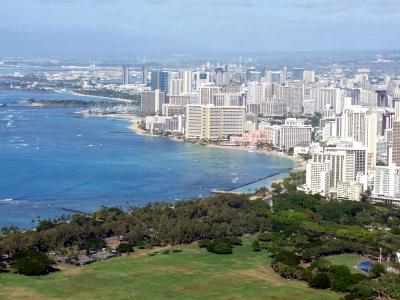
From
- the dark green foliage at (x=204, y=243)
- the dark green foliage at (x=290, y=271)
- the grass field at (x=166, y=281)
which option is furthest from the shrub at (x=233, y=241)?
the dark green foliage at (x=290, y=271)

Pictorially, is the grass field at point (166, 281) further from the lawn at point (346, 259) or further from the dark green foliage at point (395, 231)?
the dark green foliage at point (395, 231)

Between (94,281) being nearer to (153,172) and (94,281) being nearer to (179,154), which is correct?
(153,172)

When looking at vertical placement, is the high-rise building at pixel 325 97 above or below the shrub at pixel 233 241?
above

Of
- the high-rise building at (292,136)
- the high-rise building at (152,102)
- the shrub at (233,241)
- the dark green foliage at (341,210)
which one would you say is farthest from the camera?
the high-rise building at (152,102)

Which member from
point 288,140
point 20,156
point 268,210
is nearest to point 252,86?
point 288,140

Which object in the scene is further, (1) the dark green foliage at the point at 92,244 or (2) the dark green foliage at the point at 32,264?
(1) the dark green foliage at the point at 92,244

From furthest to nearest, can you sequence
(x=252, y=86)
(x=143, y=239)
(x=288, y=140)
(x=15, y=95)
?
(x=15, y=95), (x=252, y=86), (x=288, y=140), (x=143, y=239)

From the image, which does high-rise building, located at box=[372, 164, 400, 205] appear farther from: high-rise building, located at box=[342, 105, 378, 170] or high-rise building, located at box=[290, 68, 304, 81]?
high-rise building, located at box=[290, 68, 304, 81]

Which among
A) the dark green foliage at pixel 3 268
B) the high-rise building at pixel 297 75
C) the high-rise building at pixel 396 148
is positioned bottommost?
the dark green foliage at pixel 3 268
